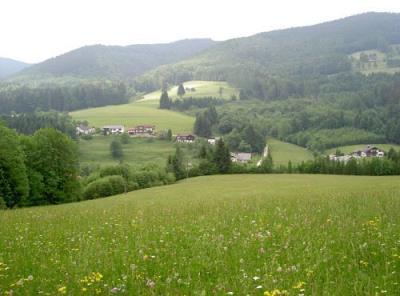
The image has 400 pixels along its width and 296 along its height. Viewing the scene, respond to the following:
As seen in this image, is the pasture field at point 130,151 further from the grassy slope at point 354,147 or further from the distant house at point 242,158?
the grassy slope at point 354,147

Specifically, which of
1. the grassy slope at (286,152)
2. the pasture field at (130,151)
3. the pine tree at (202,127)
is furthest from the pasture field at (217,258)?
the pine tree at (202,127)

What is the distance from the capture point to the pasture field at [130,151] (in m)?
145

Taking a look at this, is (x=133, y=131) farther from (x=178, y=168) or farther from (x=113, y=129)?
(x=178, y=168)

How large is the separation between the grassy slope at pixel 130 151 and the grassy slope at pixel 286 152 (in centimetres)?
3681

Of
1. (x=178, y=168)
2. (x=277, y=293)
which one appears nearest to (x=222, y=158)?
(x=178, y=168)

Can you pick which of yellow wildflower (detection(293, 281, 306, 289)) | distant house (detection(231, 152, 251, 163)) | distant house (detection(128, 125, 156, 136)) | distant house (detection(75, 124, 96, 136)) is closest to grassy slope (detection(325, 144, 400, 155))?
distant house (detection(231, 152, 251, 163))

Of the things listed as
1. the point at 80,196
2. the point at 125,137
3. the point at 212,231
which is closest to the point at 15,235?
the point at 212,231

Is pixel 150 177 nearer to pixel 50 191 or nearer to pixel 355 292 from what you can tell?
pixel 50 191

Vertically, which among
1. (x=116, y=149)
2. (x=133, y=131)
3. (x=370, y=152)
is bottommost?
(x=370, y=152)

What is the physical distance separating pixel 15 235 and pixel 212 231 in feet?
22.1

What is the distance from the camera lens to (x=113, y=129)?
7485 inches

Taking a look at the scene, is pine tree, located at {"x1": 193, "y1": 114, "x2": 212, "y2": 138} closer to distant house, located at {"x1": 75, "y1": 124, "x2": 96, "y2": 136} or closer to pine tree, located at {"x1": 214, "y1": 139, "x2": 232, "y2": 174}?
distant house, located at {"x1": 75, "y1": 124, "x2": 96, "y2": 136}

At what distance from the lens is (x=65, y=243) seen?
11695 millimetres

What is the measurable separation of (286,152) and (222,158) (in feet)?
193
